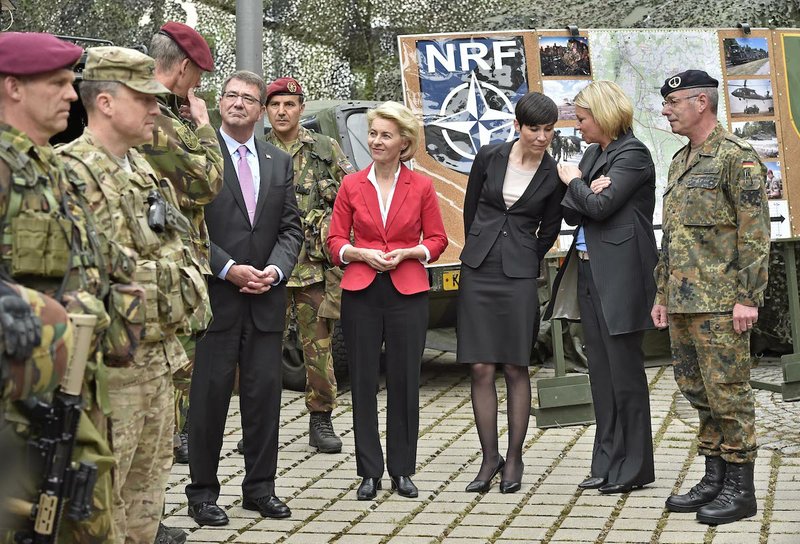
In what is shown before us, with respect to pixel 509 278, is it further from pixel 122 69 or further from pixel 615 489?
pixel 122 69

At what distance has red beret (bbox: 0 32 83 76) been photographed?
11.5 feet

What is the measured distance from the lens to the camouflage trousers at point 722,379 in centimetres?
556

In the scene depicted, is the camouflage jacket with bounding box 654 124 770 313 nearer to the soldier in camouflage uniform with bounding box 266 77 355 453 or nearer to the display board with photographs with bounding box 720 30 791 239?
the soldier in camouflage uniform with bounding box 266 77 355 453

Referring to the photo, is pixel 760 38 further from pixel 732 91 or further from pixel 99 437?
pixel 99 437

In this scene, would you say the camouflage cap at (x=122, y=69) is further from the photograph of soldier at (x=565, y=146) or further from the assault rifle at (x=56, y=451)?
the photograph of soldier at (x=565, y=146)

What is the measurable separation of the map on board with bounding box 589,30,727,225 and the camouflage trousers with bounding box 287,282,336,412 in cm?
226

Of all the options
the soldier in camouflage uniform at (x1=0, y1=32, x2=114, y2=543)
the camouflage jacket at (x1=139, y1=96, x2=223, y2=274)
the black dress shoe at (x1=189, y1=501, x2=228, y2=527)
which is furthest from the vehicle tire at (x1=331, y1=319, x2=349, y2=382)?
the soldier in camouflage uniform at (x1=0, y1=32, x2=114, y2=543)

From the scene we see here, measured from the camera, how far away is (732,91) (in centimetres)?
825

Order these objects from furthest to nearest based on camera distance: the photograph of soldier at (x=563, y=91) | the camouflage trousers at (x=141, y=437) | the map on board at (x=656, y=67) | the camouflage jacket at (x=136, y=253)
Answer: the map on board at (x=656, y=67) → the photograph of soldier at (x=563, y=91) → the camouflage trousers at (x=141, y=437) → the camouflage jacket at (x=136, y=253)

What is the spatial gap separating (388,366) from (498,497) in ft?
2.72

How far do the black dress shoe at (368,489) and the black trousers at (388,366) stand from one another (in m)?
0.03

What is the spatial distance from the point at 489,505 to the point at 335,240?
1494 mm

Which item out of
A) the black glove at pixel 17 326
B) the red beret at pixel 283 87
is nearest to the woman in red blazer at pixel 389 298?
the red beret at pixel 283 87

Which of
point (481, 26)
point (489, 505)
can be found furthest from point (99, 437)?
point (481, 26)
